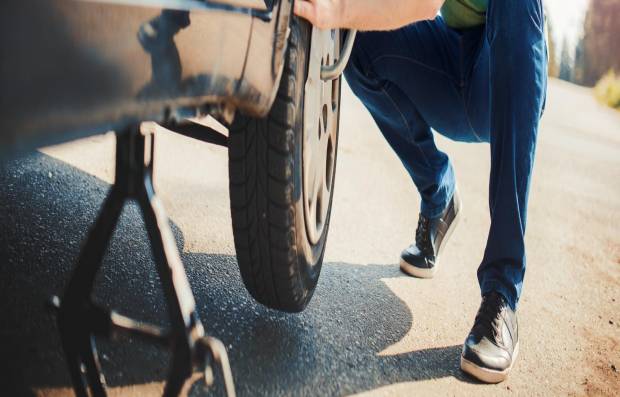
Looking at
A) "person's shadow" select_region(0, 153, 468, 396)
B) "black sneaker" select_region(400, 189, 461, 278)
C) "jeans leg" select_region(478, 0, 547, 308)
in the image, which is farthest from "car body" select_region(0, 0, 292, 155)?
"black sneaker" select_region(400, 189, 461, 278)

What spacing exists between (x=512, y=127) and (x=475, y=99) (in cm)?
36

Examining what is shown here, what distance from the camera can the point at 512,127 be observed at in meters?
1.59

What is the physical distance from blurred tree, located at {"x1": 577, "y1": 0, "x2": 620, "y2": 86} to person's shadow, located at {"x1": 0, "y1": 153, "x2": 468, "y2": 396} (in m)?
31.8

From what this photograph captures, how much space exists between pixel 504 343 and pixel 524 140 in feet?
1.61

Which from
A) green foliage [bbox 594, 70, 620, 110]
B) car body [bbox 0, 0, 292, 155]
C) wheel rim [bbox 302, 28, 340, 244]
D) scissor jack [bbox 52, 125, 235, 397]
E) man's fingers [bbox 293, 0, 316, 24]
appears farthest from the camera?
green foliage [bbox 594, 70, 620, 110]

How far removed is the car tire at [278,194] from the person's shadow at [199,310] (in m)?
0.12

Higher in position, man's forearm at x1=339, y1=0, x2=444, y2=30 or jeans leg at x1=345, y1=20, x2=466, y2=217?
man's forearm at x1=339, y1=0, x2=444, y2=30

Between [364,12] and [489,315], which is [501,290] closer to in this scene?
[489,315]

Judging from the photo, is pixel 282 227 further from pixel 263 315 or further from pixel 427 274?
pixel 427 274

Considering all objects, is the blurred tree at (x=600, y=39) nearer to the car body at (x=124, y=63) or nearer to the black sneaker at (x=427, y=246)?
the black sneaker at (x=427, y=246)

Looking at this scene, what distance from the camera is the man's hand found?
112 centimetres

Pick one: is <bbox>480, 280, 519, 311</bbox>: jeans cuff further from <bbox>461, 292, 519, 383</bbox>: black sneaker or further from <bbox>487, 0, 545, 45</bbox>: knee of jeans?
<bbox>487, 0, 545, 45</bbox>: knee of jeans

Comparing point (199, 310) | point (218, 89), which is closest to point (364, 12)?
point (218, 89)

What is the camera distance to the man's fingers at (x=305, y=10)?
3.61ft
